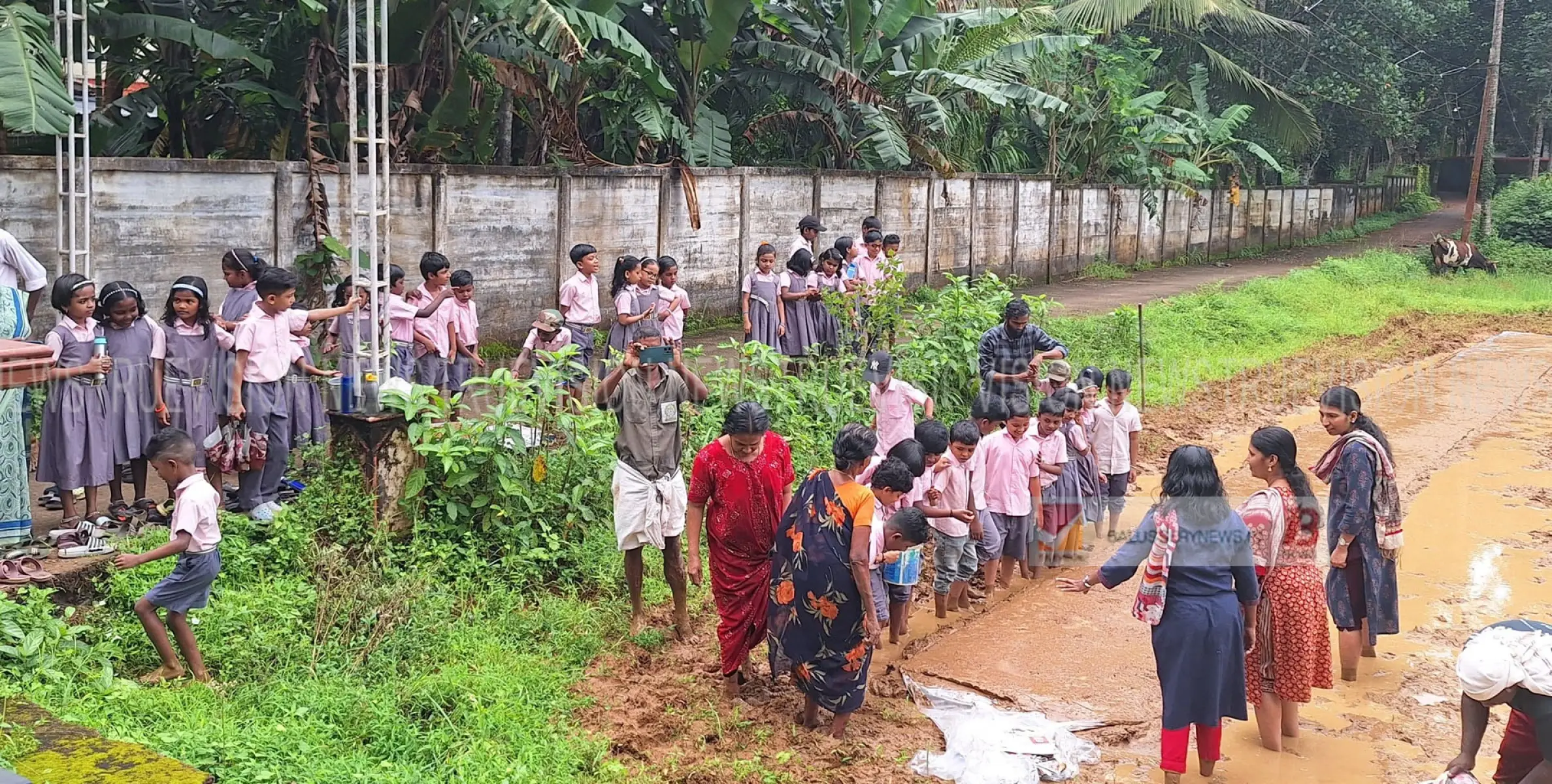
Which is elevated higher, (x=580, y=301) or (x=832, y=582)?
(x=580, y=301)

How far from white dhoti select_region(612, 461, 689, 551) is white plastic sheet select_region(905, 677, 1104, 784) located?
4.88 feet

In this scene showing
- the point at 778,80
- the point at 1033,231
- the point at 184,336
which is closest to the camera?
the point at 184,336

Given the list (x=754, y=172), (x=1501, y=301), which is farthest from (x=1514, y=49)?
Result: (x=754, y=172)

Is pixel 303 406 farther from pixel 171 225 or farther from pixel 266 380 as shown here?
pixel 171 225

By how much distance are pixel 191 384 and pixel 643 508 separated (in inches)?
109

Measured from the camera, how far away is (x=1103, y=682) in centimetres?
636

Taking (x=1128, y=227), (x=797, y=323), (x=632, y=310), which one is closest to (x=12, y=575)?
(x=632, y=310)

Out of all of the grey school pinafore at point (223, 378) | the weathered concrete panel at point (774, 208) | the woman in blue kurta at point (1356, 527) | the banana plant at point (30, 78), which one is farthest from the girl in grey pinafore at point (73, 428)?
the weathered concrete panel at point (774, 208)

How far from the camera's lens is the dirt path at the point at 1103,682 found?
5445 mm

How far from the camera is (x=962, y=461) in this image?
22.3ft

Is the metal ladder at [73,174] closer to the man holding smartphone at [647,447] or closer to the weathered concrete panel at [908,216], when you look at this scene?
the man holding smartphone at [647,447]

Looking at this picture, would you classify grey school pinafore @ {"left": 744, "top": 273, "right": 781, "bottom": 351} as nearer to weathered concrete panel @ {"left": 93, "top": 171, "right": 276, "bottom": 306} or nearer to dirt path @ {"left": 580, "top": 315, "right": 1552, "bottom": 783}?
dirt path @ {"left": 580, "top": 315, "right": 1552, "bottom": 783}

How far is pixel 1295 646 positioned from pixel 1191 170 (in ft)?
63.5

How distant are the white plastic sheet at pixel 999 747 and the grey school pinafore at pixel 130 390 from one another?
14.4ft
